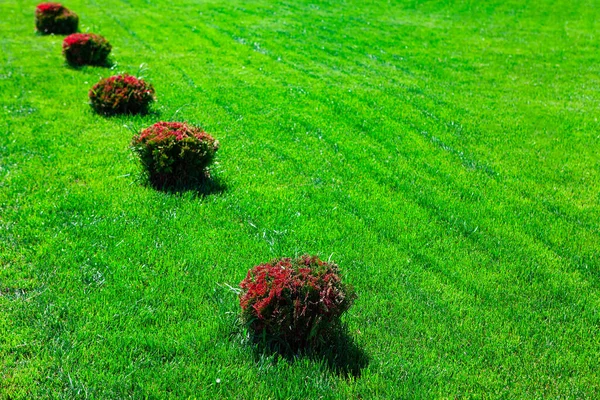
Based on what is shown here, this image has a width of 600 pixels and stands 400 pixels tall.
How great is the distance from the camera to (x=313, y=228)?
310 inches

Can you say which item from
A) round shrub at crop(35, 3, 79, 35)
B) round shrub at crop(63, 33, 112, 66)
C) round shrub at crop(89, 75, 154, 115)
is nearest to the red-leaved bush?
round shrub at crop(89, 75, 154, 115)

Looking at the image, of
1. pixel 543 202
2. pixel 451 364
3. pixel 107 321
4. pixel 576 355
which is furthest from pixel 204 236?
pixel 543 202

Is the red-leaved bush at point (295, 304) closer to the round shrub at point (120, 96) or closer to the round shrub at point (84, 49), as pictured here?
the round shrub at point (120, 96)

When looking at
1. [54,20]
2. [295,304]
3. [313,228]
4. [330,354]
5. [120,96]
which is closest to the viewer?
[295,304]

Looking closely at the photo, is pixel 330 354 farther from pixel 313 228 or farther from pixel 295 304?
pixel 313 228

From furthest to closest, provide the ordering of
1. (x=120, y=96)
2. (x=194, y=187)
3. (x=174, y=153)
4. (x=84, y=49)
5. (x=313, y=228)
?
(x=84, y=49)
(x=120, y=96)
(x=194, y=187)
(x=174, y=153)
(x=313, y=228)

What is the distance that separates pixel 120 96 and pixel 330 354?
880cm

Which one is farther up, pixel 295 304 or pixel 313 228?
pixel 295 304

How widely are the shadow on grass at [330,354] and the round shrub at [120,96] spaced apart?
27.3 feet

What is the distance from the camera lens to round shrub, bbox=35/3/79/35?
20.9 m

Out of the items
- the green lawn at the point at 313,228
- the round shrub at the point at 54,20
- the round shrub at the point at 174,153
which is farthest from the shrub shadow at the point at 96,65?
the round shrub at the point at 174,153

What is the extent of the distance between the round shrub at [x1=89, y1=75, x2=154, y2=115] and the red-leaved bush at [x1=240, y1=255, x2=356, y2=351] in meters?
8.02

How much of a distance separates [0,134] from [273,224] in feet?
21.1

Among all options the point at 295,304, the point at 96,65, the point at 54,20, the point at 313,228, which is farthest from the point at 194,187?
the point at 54,20
